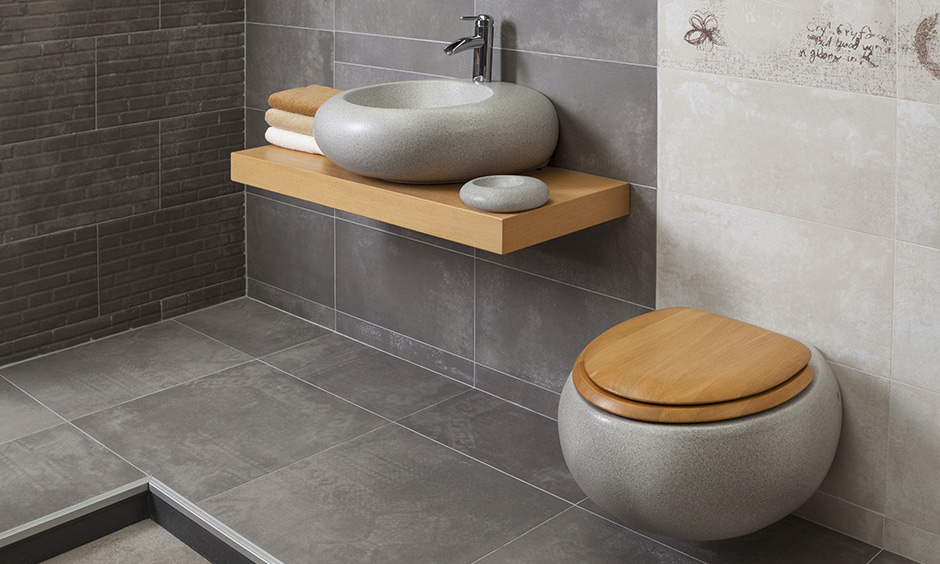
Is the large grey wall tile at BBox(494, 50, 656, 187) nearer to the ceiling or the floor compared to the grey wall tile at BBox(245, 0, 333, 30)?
nearer to the floor

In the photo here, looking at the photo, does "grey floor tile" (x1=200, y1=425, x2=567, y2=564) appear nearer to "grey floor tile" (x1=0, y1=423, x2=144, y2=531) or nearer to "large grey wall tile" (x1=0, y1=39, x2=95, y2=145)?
"grey floor tile" (x1=0, y1=423, x2=144, y2=531)

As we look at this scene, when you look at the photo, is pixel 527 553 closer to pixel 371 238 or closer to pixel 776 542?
pixel 776 542

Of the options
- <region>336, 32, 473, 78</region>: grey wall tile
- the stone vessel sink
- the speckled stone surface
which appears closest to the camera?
the speckled stone surface

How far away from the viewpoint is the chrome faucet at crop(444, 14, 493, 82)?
2562mm

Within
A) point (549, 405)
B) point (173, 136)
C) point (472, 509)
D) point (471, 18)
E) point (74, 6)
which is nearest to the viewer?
point (472, 509)

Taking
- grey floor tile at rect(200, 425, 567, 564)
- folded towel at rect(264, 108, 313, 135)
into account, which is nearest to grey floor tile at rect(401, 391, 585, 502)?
grey floor tile at rect(200, 425, 567, 564)

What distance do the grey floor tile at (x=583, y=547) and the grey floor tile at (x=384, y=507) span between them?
1.5 inches

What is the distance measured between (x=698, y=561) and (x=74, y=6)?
93.0 inches

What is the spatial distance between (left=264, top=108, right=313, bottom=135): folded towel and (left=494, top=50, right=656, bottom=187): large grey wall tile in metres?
0.58

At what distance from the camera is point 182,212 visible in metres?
3.41

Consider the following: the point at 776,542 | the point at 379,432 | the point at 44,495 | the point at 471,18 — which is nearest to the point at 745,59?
the point at 471,18

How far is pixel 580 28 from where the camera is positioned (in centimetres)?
243

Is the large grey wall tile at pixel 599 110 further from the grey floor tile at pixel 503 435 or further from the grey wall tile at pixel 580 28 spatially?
the grey floor tile at pixel 503 435

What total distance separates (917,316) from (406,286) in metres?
1.53
